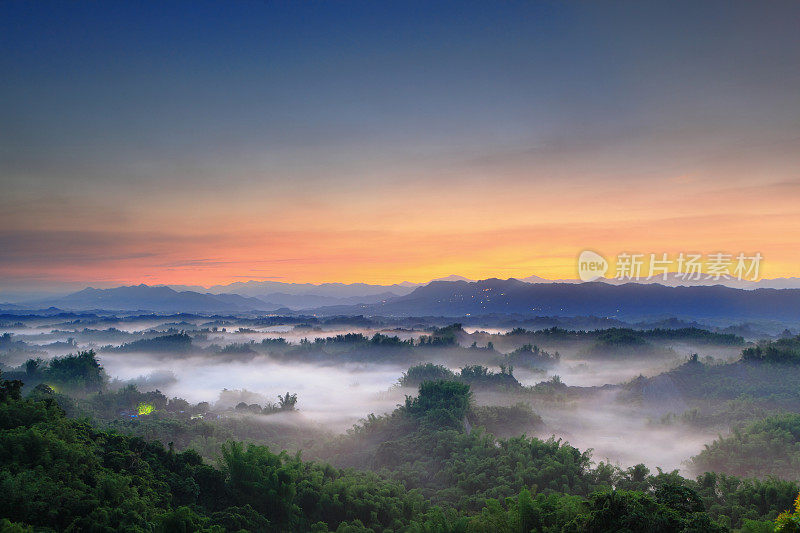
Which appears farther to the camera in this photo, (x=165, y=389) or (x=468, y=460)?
(x=165, y=389)

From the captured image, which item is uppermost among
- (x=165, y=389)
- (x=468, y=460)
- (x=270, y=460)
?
(x=270, y=460)

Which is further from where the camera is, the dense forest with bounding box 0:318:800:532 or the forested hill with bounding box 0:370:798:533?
the dense forest with bounding box 0:318:800:532

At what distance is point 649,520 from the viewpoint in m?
11.6

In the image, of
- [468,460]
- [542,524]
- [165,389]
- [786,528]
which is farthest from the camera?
[165,389]

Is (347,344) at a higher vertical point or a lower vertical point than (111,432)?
lower

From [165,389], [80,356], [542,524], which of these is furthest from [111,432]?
[165,389]

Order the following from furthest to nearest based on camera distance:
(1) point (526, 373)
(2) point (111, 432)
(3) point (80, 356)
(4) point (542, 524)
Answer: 1. (1) point (526, 373)
2. (3) point (80, 356)
3. (2) point (111, 432)
4. (4) point (542, 524)

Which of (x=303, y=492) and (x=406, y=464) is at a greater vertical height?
(x=303, y=492)

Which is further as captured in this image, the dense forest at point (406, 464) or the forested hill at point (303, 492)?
the dense forest at point (406, 464)

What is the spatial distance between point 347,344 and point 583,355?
69.6m

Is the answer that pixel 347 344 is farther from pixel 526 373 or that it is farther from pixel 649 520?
pixel 649 520

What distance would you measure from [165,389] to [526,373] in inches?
3232

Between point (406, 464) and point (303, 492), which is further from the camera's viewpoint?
point (406, 464)

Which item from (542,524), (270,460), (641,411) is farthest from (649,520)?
(641,411)
